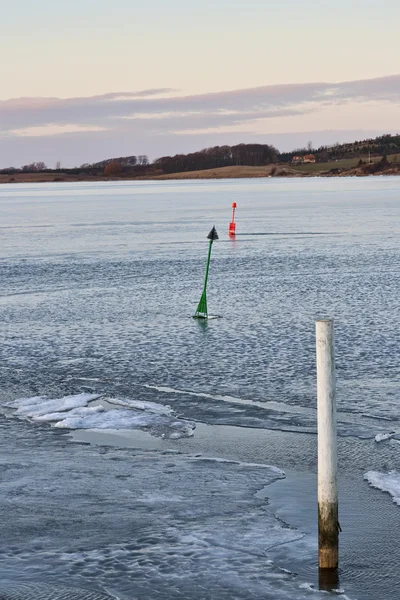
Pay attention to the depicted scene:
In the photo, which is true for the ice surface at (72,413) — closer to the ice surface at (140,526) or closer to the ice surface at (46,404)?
the ice surface at (46,404)

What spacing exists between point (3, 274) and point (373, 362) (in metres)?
16.3

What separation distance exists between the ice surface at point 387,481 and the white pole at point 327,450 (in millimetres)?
1397

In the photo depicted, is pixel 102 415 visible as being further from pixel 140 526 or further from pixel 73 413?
pixel 140 526

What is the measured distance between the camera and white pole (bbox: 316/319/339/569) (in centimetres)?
635

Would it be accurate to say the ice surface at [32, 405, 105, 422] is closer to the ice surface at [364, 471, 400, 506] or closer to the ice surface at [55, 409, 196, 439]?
the ice surface at [55, 409, 196, 439]

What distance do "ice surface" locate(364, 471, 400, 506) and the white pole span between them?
1397 mm

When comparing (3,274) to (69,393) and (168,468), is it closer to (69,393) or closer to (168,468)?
(69,393)

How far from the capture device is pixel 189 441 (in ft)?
32.2

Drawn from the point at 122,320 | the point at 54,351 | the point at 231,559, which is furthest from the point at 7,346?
the point at 231,559

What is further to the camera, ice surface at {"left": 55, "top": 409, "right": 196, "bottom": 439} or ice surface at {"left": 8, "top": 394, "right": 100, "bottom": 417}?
ice surface at {"left": 8, "top": 394, "right": 100, "bottom": 417}

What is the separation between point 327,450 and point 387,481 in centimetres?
205

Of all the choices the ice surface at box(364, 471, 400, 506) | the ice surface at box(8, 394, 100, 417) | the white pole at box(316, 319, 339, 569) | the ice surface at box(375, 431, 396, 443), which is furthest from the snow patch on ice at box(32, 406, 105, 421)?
the white pole at box(316, 319, 339, 569)

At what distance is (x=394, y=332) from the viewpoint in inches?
616

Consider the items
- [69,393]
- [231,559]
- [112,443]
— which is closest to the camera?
[231,559]
